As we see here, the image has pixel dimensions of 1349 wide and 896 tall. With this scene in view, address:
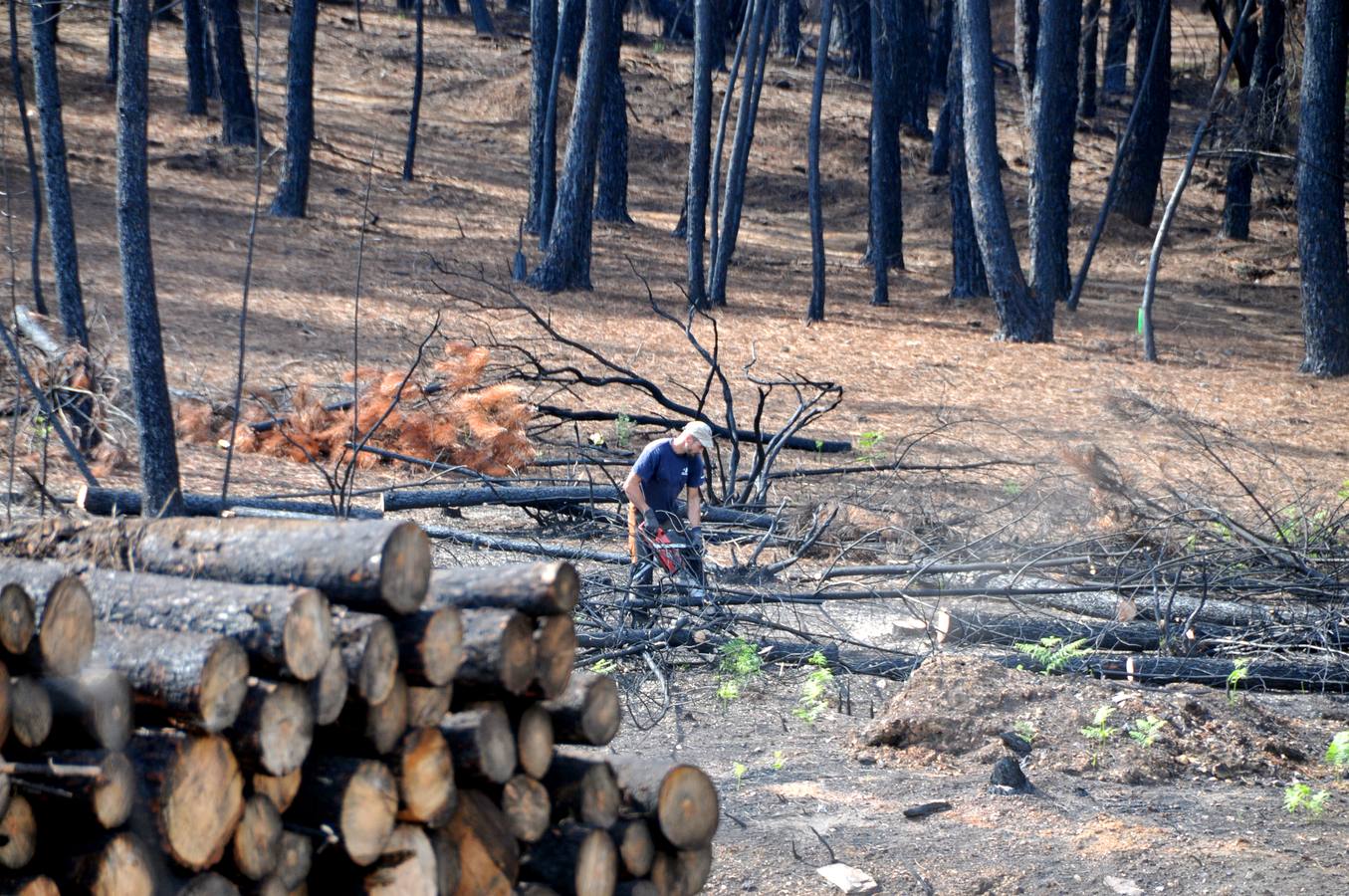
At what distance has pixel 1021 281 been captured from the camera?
18344mm

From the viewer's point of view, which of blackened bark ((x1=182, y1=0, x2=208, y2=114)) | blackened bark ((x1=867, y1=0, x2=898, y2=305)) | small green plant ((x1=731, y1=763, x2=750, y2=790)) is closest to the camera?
small green plant ((x1=731, y1=763, x2=750, y2=790))

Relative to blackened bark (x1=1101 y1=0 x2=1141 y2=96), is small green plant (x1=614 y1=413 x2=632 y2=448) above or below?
below

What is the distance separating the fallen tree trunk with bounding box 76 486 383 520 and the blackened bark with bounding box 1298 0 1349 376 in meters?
12.5

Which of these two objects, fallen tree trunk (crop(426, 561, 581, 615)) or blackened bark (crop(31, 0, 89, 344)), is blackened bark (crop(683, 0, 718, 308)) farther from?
fallen tree trunk (crop(426, 561, 581, 615))

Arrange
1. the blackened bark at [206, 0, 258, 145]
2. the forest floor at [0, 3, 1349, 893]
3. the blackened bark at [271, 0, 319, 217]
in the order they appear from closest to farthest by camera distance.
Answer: the forest floor at [0, 3, 1349, 893], the blackened bark at [271, 0, 319, 217], the blackened bark at [206, 0, 258, 145]

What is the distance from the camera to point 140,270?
7.23 meters

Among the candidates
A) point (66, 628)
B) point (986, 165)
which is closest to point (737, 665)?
point (66, 628)

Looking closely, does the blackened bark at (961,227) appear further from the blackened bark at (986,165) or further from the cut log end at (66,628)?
the cut log end at (66,628)

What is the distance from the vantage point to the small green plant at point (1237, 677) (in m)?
6.32

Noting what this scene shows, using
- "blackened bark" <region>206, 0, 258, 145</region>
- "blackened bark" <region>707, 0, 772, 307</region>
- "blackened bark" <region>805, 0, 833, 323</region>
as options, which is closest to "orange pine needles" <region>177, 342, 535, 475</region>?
"blackened bark" <region>805, 0, 833, 323</region>

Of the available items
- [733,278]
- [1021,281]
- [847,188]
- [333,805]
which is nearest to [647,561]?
[333,805]

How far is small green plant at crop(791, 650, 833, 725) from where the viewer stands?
639 centimetres

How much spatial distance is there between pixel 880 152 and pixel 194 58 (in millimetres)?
13606

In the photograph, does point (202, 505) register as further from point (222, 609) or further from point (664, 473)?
point (222, 609)
